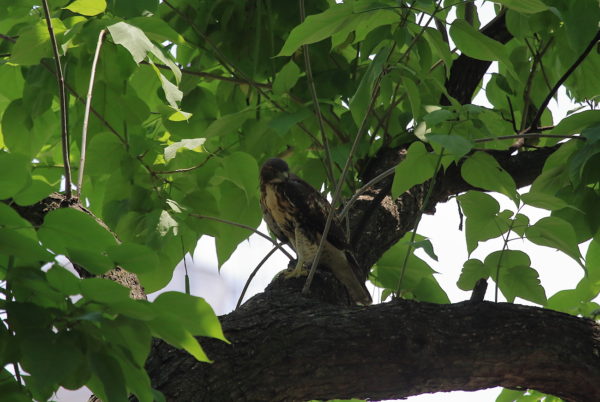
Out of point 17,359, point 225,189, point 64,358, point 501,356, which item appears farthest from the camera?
point 225,189

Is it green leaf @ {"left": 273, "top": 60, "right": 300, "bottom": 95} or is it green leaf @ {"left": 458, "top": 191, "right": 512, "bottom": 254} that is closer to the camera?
green leaf @ {"left": 458, "top": 191, "right": 512, "bottom": 254}

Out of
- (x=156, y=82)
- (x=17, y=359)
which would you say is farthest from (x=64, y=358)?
(x=156, y=82)

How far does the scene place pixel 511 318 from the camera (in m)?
2.43

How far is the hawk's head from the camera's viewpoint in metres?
3.68

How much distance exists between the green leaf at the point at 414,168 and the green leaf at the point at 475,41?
0.34 meters

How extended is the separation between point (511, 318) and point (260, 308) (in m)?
0.84

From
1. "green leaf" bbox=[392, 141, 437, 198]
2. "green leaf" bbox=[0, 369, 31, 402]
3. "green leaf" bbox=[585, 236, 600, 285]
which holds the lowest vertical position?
"green leaf" bbox=[0, 369, 31, 402]

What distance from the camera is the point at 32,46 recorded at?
89.1 inches

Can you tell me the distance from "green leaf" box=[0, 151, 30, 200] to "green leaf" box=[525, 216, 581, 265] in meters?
1.63

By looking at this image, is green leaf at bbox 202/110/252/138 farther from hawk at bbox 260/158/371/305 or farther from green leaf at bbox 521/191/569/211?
green leaf at bbox 521/191/569/211

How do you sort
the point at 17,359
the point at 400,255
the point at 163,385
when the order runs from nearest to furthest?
the point at 17,359, the point at 163,385, the point at 400,255

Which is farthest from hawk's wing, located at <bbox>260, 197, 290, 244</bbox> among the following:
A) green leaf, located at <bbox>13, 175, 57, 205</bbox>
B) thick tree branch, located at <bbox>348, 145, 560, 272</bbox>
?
green leaf, located at <bbox>13, 175, 57, 205</bbox>

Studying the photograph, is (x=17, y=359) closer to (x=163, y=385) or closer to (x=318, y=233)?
(x=163, y=385)

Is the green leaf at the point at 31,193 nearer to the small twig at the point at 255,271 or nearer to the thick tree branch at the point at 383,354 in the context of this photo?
the thick tree branch at the point at 383,354
